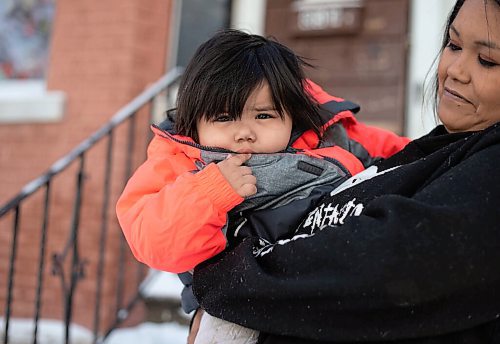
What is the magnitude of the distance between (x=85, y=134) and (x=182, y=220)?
357 centimetres

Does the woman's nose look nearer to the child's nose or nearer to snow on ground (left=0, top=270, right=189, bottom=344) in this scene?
the child's nose

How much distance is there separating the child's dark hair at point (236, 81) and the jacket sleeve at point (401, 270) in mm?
516

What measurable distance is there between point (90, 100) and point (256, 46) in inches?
130

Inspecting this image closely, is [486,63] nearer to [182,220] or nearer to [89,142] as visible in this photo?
[182,220]

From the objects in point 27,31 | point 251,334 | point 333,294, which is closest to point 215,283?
point 251,334

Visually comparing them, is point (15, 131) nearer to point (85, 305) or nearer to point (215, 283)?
point (85, 305)

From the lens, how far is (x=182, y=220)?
4.35 ft

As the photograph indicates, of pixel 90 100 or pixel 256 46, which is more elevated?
pixel 256 46

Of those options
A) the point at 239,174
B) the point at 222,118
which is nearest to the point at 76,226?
the point at 222,118

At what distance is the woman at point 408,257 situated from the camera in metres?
1.05

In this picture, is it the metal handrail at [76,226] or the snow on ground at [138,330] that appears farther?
the snow on ground at [138,330]

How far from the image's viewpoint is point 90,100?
4730 mm

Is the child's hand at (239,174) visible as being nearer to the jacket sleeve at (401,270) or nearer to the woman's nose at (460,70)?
the jacket sleeve at (401,270)

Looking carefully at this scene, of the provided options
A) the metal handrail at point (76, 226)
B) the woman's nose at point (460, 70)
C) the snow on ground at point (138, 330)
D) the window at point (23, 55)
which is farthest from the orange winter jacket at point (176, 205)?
the window at point (23, 55)
